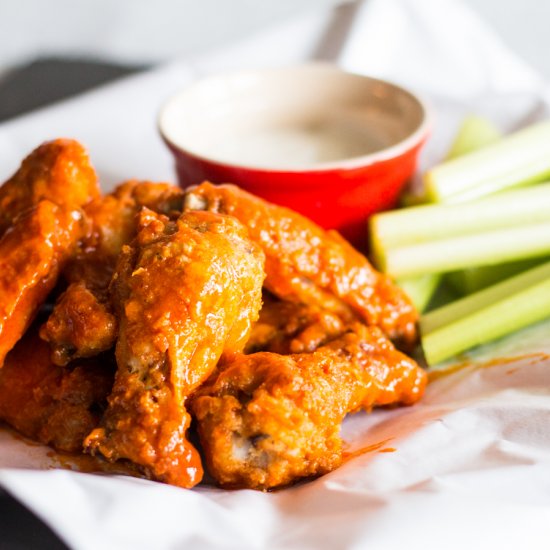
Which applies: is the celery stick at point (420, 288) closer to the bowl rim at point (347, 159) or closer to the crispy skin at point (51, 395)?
the bowl rim at point (347, 159)

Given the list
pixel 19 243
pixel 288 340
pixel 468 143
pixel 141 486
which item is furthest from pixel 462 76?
pixel 141 486

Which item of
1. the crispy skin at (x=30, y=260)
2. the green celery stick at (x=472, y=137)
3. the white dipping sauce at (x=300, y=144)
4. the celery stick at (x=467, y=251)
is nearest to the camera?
the crispy skin at (x=30, y=260)

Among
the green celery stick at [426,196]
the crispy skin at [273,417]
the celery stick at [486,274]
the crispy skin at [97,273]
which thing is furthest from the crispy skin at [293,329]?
the celery stick at [486,274]

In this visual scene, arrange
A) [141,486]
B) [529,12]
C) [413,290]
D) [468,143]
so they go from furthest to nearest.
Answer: [529,12] < [468,143] < [413,290] < [141,486]

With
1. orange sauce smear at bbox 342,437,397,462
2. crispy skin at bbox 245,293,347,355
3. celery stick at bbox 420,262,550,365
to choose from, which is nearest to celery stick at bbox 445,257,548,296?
celery stick at bbox 420,262,550,365

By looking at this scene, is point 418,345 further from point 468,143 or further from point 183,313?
point 468,143

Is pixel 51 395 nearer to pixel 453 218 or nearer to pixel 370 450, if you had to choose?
pixel 370 450

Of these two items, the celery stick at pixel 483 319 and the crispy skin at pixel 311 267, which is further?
the celery stick at pixel 483 319
